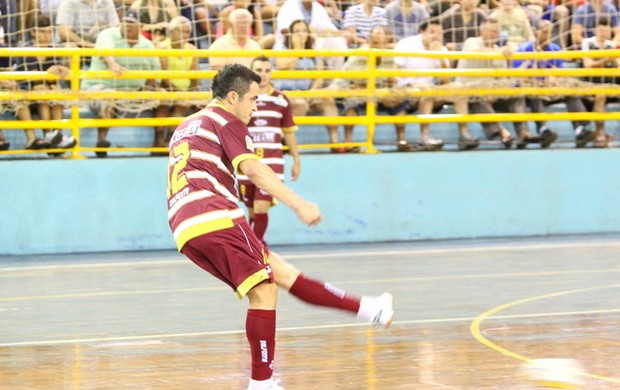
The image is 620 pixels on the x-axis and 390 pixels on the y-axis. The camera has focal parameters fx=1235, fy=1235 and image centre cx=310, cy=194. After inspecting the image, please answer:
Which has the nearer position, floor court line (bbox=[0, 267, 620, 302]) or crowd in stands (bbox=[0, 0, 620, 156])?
floor court line (bbox=[0, 267, 620, 302])

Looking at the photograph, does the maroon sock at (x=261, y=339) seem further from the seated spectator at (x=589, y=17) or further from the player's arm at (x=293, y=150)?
the seated spectator at (x=589, y=17)

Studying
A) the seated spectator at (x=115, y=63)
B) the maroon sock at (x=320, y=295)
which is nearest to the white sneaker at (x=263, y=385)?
the maroon sock at (x=320, y=295)

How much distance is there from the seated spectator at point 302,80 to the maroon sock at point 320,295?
332 inches

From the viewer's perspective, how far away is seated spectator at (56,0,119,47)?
50.1 feet

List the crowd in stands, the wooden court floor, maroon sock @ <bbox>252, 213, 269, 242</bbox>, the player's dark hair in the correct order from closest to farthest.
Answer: the player's dark hair
the wooden court floor
maroon sock @ <bbox>252, 213, 269, 242</bbox>
the crowd in stands

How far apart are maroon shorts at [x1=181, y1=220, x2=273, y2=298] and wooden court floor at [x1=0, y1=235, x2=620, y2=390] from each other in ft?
2.91

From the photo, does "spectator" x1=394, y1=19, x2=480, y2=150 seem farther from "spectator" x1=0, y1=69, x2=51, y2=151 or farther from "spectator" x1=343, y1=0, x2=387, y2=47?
"spectator" x1=0, y1=69, x2=51, y2=151

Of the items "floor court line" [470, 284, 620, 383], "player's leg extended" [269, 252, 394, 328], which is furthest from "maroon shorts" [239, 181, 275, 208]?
"player's leg extended" [269, 252, 394, 328]

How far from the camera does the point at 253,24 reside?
54.5ft

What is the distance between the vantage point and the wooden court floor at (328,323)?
7.86m

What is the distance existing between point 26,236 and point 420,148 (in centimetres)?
524

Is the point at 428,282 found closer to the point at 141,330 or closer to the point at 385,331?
the point at 385,331

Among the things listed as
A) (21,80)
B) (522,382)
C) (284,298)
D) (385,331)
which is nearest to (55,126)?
(21,80)

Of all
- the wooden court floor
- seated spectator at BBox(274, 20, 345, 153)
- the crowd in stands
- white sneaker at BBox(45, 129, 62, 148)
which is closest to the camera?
the wooden court floor
